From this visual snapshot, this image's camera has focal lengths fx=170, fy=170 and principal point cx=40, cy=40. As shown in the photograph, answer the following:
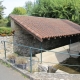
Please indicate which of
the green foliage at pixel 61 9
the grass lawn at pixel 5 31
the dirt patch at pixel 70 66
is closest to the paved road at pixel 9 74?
the dirt patch at pixel 70 66

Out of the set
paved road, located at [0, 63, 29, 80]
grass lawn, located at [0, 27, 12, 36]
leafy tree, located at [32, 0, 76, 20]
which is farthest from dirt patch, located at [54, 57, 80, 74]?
leafy tree, located at [32, 0, 76, 20]

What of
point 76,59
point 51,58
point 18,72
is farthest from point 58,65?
point 18,72

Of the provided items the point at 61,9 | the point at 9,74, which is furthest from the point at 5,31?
the point at 61,9

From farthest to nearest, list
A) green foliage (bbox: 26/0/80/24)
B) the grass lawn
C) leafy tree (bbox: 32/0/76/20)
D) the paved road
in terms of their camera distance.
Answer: leafy tree (bbox: 32/0/76/20)
green foliage (bbox: 26/0/80/24)
the grass lawn
the paved road

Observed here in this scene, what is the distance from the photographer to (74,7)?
25703 millimetres

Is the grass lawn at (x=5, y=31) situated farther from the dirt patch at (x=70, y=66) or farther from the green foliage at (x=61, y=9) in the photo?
the green foliage at (x=61, y=9)

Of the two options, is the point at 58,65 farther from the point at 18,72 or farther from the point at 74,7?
the point at 74,7

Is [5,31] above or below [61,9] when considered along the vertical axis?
below

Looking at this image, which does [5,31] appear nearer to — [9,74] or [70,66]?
[70,66]

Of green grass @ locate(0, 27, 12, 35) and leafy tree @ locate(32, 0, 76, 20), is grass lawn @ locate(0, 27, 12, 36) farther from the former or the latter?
leafy tree @ locate(32, 0, 76, 20)

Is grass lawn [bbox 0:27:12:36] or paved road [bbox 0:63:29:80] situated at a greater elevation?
grass lawn [bbox 0:27:12:36]

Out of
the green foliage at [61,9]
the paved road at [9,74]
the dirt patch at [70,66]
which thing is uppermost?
the green foliage at [61,9]

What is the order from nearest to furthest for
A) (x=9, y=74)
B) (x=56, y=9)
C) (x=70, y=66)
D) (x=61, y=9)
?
(x=9, y=74)
(x=70, y=66)
(x=61, y=9)
(x=56, y=9)

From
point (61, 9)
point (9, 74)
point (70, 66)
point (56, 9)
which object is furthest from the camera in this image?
point (56, 9)
